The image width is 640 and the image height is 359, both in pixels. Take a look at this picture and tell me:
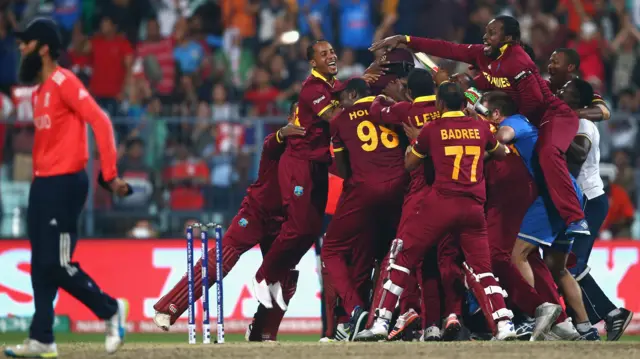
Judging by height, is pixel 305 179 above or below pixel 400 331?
Result: above

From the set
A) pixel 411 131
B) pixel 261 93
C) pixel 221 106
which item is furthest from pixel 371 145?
pixel 261 93

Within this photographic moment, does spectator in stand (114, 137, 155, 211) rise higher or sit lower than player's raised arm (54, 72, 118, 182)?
lower

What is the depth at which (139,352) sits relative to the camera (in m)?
10.3

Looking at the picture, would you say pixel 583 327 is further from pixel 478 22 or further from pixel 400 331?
pixel 478 22

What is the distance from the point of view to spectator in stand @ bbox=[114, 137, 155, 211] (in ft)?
55.0

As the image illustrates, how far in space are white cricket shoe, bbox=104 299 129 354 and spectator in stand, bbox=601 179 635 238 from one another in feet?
29.3

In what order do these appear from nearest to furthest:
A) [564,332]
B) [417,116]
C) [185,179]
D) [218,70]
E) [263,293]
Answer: [417,116], [564,332], [263,293], [185,179], [218,70]

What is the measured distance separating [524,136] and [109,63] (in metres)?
9.19

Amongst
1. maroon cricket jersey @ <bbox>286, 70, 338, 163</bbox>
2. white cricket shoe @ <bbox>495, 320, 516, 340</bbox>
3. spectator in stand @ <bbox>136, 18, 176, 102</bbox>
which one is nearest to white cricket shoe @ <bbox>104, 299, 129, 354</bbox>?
maroon cricket jersey @ <bbox>286, 70, 338, 163</bbox>

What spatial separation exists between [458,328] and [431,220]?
1.17 meters

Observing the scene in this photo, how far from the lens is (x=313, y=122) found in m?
12.4

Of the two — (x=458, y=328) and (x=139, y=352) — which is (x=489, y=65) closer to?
(x=458, y=328)

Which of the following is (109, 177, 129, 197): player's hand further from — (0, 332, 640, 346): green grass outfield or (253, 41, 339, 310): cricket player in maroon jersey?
(0, 332, 640, 346): green grass outfield

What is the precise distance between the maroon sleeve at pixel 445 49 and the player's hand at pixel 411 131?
120 cm
